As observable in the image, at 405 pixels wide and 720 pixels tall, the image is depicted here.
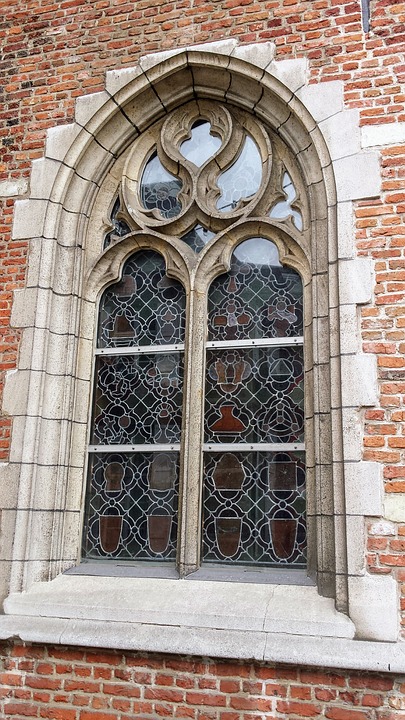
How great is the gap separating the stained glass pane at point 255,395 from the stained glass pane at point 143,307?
0.41m

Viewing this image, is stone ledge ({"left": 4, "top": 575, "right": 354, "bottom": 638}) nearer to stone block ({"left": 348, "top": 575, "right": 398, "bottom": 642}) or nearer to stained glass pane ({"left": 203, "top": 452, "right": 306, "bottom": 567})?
stone block ({"left": 348, "top": 575, "right": 398, "bottom": 642})

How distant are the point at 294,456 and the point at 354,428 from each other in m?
0.52

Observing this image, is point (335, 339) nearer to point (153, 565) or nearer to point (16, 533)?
point (153, 565)

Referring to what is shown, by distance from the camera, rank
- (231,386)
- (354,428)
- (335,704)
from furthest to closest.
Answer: (231,386)
(354,428)
(335,704)

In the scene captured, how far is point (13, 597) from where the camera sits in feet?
12.2

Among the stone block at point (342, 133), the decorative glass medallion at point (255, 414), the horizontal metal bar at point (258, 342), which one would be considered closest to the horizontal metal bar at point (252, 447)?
the decorative glass medallion at point (255, 414)

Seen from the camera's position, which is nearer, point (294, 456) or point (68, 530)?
point (294, 456)

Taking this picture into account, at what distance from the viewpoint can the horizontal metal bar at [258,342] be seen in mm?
3941

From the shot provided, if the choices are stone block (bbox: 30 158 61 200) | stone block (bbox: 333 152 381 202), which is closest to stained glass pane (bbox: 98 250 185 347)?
stone block (bbox: 30 158 61 200)

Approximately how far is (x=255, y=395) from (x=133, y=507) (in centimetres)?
108

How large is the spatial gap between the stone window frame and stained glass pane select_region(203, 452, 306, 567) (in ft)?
0.52

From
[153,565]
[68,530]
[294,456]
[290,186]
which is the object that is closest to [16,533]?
[68,530]

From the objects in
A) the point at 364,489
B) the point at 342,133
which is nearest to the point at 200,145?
the point at 342,133

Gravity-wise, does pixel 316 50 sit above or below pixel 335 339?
above
